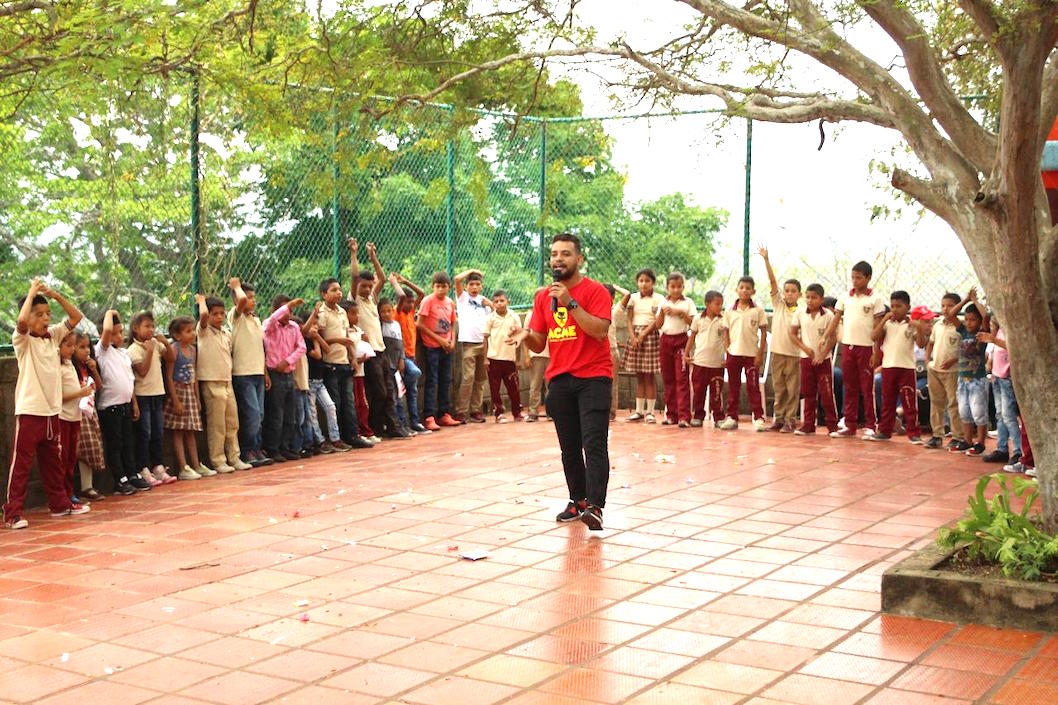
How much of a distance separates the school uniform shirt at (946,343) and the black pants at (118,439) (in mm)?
7615

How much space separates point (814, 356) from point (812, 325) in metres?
0.33

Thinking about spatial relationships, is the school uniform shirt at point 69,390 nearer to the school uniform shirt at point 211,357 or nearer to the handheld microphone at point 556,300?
the school uniform shirt at point 211,357

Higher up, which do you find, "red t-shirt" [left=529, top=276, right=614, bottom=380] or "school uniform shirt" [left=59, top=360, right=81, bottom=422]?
"red t-shirt" [left=529, top=276, right=614, bottom=380]

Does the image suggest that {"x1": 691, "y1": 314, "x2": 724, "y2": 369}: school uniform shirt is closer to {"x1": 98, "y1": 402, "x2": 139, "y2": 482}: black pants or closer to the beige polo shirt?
the beige polo shirt

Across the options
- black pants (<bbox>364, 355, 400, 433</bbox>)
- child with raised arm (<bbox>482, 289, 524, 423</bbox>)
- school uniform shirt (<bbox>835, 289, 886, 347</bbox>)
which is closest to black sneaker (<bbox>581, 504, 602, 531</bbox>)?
black pants (<bbox>364, 355, 400, 433</bbox>)

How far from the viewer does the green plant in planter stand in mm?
5941

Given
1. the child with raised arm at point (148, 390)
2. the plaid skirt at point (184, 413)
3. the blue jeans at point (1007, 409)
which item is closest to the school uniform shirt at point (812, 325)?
the blue jeans at point (1007, 409)

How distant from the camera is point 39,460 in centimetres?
913

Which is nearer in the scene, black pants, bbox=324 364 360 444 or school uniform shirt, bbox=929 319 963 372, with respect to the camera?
school uniform shirt, bbox=929 319 963 372

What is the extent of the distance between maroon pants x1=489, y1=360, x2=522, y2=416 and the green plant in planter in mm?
8509

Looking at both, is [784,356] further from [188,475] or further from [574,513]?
[188,475]

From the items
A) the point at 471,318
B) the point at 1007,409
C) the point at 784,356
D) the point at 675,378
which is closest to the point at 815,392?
the point at 784,356

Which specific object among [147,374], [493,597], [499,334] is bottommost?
[493,597]

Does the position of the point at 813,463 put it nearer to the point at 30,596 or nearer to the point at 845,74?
the point at 845,74
